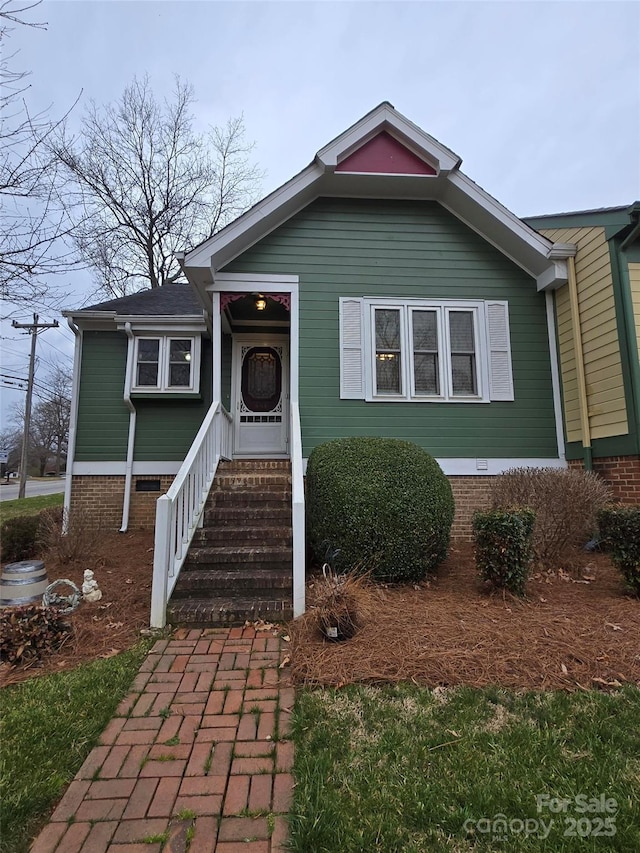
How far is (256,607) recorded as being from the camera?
394 cm

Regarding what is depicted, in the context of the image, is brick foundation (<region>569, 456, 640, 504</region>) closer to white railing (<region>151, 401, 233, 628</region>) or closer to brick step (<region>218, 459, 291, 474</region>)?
brick step (<region>218, 459, 291, 474</region>)

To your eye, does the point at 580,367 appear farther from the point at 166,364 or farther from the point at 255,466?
the point at 166,364

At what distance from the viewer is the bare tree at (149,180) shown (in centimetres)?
1667

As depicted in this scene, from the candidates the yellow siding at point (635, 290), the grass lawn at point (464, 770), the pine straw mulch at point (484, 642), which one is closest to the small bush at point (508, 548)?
the pine straw mulch at point (484, 642)

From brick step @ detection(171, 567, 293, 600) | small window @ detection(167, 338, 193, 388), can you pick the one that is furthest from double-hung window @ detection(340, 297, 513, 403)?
brick step @ detection(171, 567, 293, 600)

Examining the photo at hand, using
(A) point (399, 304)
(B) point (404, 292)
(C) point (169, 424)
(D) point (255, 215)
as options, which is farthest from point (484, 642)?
(C) point (169, 424)

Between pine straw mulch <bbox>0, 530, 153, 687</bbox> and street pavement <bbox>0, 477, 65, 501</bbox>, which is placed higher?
street pavement <bbox>0, 477, 65, 501</bbox>

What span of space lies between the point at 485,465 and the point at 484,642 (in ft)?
13.6

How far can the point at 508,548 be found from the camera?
4.21 metres

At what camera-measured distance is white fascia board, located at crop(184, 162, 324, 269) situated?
643cm

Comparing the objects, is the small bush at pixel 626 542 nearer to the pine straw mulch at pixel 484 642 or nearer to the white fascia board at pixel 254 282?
the pine straw mulch at pixel 484 642

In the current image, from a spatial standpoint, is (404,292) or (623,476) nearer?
(623,476)

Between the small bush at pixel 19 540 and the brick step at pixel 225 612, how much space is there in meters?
4.47

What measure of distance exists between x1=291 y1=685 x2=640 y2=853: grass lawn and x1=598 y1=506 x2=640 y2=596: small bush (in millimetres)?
1853
